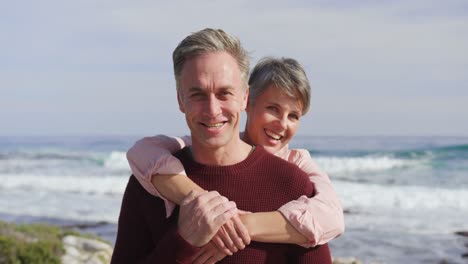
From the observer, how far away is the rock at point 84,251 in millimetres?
8141

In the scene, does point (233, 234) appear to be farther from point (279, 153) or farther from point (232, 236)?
point (279, 153)

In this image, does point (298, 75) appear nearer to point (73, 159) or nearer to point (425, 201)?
point (425, 201)

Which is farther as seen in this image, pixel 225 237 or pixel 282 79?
pixel 282 79

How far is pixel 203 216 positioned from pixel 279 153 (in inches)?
39.7

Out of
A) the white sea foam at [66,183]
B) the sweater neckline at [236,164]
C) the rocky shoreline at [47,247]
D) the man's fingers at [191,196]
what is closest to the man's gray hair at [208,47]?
the sweater neckline at [236,164]

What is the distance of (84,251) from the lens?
855 cm

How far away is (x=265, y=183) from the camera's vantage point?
252 cm

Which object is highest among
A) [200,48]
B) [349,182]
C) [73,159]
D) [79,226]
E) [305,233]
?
[200,48]

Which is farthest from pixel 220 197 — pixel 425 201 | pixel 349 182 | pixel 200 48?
pixel 349 182

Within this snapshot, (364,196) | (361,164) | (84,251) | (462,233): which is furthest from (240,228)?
(361,164)

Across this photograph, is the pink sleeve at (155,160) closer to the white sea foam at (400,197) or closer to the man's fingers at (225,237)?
the man's fingers at (225,237)

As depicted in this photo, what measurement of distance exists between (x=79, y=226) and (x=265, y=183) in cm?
1027

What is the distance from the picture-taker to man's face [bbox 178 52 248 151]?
2373mm

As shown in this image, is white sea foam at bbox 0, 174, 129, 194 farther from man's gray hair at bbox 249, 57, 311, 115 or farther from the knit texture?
the knit texture
